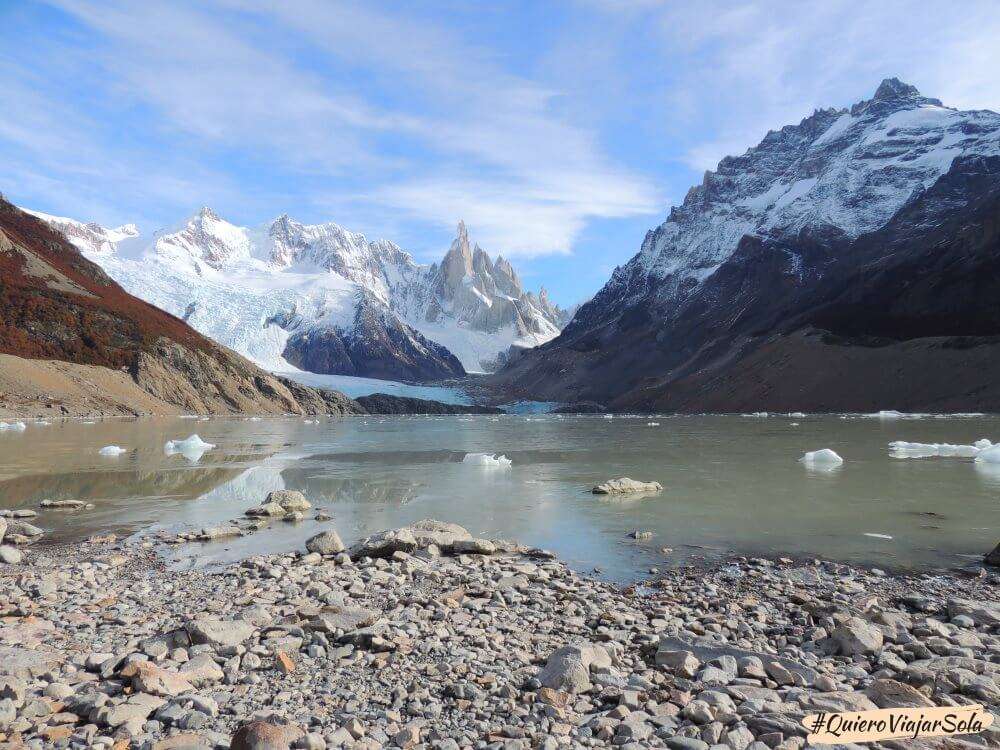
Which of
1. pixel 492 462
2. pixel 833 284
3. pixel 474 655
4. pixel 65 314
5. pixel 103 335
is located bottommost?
pixel 492 462

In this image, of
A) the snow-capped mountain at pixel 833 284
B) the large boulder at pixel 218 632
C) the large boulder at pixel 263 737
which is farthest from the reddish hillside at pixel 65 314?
the snow-capped mountain at pixel 833 284

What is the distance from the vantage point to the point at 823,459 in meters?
29.0

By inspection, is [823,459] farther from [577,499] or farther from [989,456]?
[577,499]

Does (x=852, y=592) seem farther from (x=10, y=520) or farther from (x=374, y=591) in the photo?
(x=10, y=520)

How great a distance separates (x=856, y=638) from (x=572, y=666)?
129 inches

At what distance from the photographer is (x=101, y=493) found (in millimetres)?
20188

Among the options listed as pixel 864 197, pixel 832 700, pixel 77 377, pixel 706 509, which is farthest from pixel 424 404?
pixel 832 700

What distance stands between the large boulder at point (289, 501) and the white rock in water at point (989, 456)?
27.7 meters

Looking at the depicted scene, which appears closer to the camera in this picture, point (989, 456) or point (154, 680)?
point (154, 680)

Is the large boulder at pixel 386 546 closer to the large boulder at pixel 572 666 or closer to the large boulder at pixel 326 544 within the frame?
the large boulder at pixel 326 544

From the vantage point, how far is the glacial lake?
12.7 meters

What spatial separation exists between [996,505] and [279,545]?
18.2 meters

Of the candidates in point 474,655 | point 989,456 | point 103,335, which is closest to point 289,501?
point 474,655

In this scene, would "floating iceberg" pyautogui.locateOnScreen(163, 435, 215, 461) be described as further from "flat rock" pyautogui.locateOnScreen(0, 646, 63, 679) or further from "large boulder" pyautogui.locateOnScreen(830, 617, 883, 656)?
"large boulder" pyautogui.locateOnScreen(830, 617, 883, 656)
